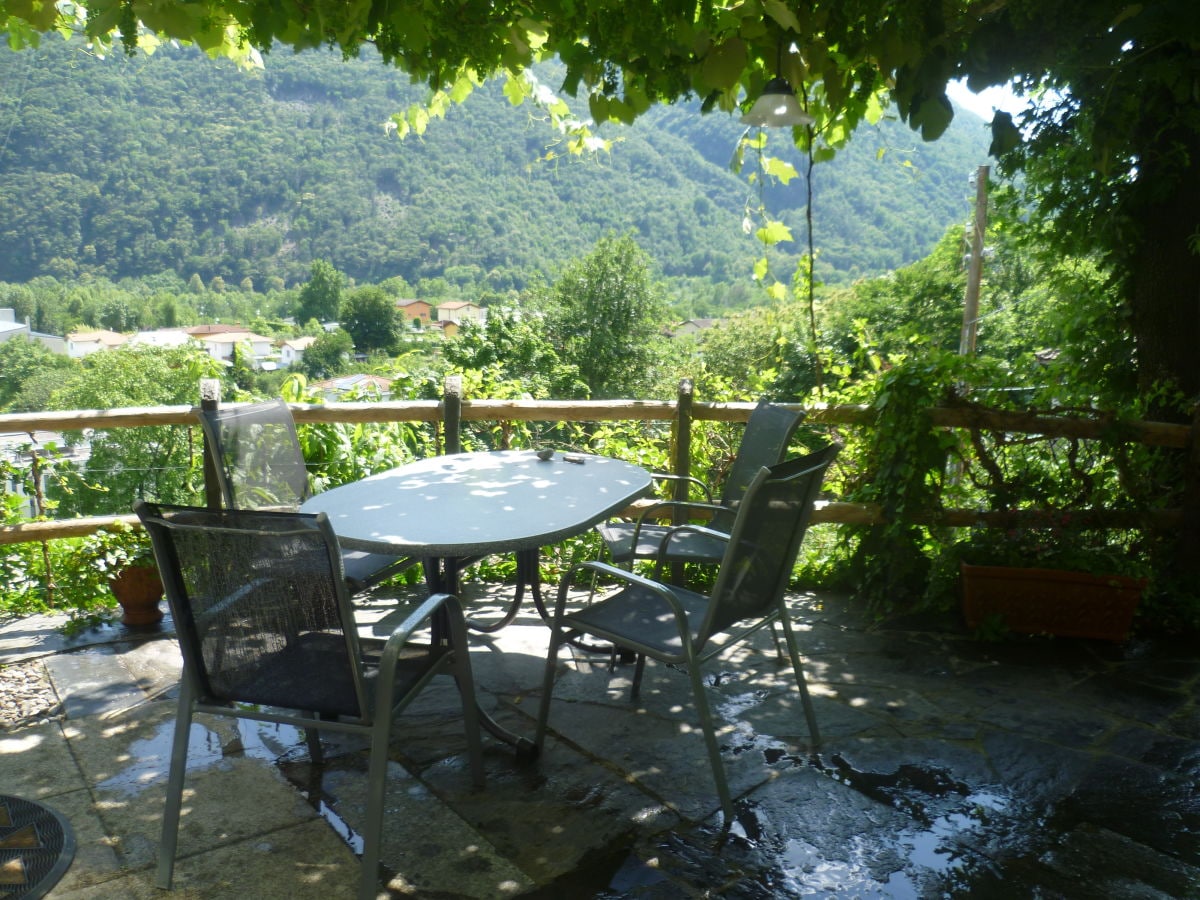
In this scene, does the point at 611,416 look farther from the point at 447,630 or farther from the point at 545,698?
the point at 545,698

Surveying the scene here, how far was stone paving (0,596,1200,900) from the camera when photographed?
79.6 inches

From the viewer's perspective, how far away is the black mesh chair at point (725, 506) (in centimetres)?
316

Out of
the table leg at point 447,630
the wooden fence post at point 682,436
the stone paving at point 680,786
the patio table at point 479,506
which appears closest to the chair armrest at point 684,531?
the patio table at point 479,506

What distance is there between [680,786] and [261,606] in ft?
3.93

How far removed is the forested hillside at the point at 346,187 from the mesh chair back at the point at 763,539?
29.4 metres

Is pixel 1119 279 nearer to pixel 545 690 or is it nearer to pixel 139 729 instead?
pixel 545 690

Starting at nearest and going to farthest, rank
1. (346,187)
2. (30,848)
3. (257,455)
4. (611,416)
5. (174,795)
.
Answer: (174,795)
(30,848)
(257,455)
(611,416)
(346,187)

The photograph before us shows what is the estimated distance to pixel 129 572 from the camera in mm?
3555

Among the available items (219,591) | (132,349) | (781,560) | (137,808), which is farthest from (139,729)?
(132,349)

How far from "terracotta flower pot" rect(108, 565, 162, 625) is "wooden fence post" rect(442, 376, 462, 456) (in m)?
1.29

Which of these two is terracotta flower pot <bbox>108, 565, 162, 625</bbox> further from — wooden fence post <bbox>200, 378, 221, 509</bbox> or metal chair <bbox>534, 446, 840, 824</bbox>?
metal chair <bbox>534, 446, 840, 824</bbox>

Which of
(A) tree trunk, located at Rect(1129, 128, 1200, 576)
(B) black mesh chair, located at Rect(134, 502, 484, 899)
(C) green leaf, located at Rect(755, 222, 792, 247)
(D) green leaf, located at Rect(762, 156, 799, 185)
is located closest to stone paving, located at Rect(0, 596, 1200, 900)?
(B) black mesh chair, located at Rect(134, 502, 484, 899)

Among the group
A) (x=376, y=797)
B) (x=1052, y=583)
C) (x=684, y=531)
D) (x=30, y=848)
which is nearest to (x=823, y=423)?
(x=1052, y=583)

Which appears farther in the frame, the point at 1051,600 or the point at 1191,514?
the point at 1191,514
